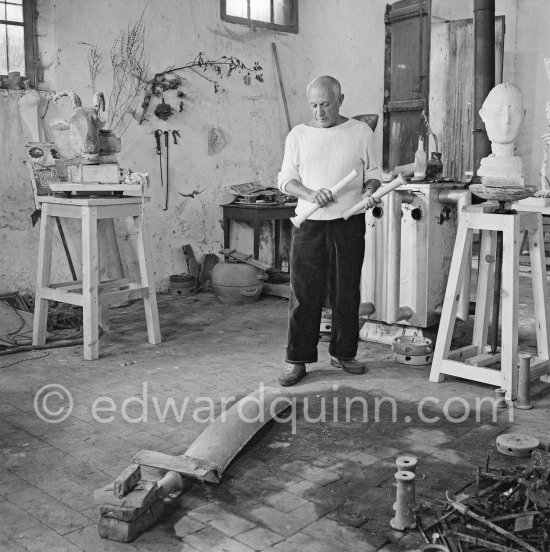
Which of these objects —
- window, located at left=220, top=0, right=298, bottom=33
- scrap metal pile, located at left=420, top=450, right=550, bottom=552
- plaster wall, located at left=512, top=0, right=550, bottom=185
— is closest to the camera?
scrap metal pile, located at left=420, top=450, right=550, bottom=552

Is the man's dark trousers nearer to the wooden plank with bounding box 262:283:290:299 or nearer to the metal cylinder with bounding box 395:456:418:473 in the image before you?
the metal cylinder with bounding box 395:456:418:473

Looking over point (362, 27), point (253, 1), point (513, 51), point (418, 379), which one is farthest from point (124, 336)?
point (513, 51)

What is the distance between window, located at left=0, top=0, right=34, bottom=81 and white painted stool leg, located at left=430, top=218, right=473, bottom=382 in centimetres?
381

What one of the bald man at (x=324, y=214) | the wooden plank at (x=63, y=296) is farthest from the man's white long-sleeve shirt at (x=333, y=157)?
the wooden plank at (x=63, y=296)

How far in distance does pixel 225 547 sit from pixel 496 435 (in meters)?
1.49

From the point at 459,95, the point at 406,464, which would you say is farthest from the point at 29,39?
the point at 459,95

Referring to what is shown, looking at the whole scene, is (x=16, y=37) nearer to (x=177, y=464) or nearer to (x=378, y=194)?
(x=378, y=194)

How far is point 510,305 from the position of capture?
375 centimetres

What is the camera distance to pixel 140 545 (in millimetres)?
2365

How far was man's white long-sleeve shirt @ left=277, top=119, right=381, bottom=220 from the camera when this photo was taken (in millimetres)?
3914

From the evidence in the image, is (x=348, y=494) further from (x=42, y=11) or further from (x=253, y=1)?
(x=253, y=1)

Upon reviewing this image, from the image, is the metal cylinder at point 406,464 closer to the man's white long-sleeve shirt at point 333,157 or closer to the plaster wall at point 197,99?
the man's white long-sleeve shirt at point 333,157

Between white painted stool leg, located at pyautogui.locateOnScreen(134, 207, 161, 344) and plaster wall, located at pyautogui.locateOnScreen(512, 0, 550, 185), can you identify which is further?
plaster wall, located at pyautogui.locateOnScreen(512, 0, 550, 185)

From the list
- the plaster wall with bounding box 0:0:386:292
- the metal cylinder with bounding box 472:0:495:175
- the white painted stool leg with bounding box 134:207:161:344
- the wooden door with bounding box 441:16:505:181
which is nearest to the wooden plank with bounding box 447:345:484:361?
the white painted stool leg with bounding box 134:207:161:344
